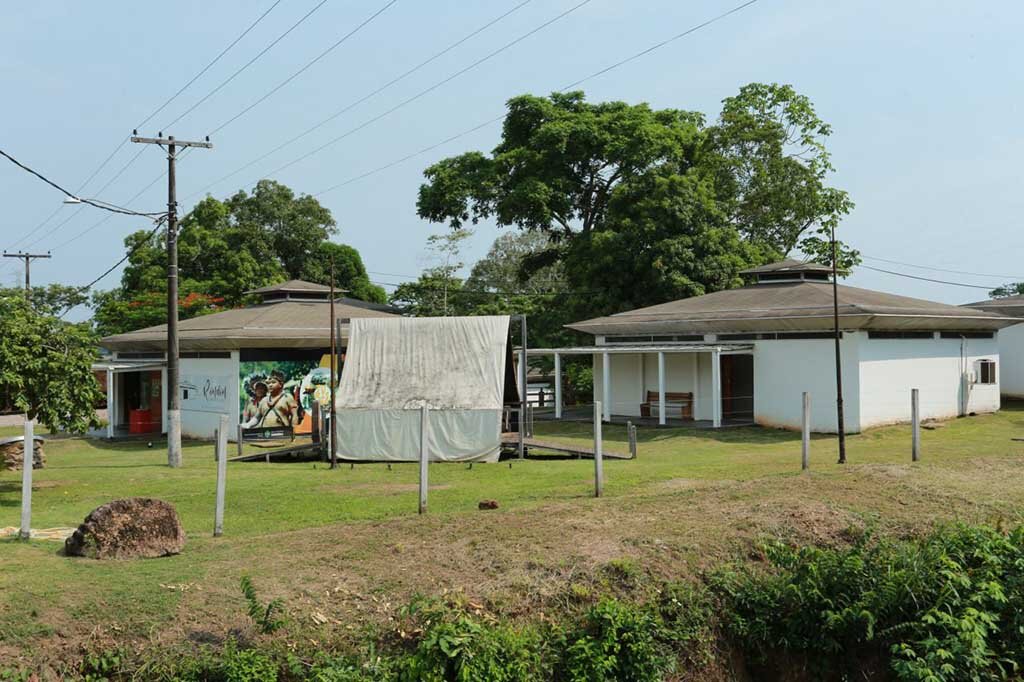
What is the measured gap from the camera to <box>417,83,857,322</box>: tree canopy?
38031 millimetres

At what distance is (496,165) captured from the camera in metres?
41.3

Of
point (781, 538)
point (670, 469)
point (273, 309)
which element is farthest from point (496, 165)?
point (781, 538)

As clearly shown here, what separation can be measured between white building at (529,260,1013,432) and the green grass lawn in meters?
5.81

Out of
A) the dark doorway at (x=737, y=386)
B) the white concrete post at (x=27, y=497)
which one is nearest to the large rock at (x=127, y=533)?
the white concrete post at (x=27, y=497)

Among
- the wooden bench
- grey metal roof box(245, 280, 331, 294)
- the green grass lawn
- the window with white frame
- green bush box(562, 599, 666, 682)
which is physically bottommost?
green bush box(562, 599, 666, 682)

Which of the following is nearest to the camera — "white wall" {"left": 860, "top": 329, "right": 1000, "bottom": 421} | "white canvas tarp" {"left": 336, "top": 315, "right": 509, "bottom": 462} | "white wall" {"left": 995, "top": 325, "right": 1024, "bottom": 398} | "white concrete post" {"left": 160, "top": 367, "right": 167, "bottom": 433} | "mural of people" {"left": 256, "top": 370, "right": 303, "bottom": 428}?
"white canvas tarp" {"left": 336, "top": 315, "right": 509, "bottom": 462}

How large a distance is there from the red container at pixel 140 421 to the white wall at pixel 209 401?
275cm

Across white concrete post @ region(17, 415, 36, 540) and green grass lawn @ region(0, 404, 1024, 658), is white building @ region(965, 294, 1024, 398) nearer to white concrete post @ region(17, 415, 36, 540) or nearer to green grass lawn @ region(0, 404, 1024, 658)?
green grass lawn @ region(0, 404, 1024, 658)

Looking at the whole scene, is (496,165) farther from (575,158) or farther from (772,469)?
(772,469)

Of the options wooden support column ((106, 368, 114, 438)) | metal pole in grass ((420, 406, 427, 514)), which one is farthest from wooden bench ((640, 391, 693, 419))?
metal pole in grass ((420, 406, 427, 514))

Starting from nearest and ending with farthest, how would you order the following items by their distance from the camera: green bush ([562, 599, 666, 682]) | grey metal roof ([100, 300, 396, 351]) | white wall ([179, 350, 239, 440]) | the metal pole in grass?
green bush ([562, 599, 666, 682]), the metal pole in grass, grey metal roof ([100, 300, 396, 351]), white wall ([179, 350, 239, 440])

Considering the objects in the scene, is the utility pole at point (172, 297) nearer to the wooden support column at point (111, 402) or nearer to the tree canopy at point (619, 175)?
the wooden support column at point (111, 402)

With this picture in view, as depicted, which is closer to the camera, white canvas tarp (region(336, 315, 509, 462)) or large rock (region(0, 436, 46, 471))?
large rock (region(0, 436, 46, 471))

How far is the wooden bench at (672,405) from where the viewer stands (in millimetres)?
30172
